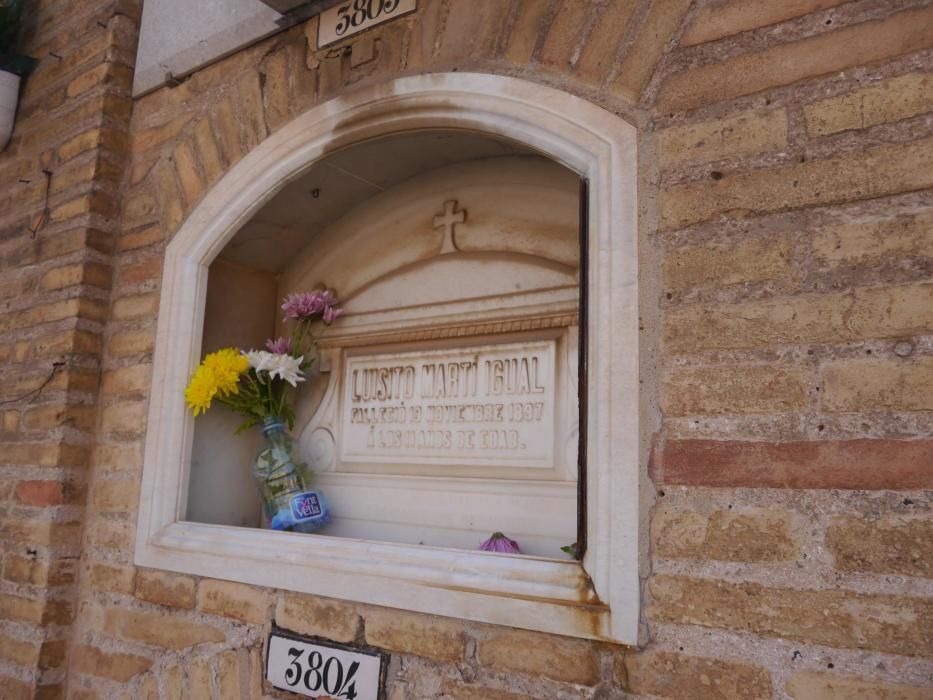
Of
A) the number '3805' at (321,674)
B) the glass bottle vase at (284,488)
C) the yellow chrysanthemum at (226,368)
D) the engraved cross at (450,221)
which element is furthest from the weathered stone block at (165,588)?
the engraved cross at (450,221)

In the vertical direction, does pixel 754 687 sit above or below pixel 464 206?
below

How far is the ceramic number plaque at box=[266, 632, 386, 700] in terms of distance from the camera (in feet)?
5.53

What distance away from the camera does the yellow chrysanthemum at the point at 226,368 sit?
7.00ft

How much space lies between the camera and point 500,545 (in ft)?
6.18

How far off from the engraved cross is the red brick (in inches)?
43.4

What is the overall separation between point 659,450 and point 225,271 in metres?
1.62

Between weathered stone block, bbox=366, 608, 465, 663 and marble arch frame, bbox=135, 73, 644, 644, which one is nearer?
marble arch frame, bbox=135, 73, 644, 644

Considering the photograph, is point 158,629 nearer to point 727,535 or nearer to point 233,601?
point 233,601

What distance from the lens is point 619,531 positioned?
1397 millimetres

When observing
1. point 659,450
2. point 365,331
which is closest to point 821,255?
point 659,450

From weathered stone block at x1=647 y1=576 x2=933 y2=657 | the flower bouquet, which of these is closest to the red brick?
weathered stone block at x1=647 y1=576 x2=933 y2=657

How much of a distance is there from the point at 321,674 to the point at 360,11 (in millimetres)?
1650

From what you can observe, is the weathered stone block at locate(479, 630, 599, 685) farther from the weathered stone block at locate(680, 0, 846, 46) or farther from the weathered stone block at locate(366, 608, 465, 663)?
the weathered stone block at locate(680, 0, 846, 46)

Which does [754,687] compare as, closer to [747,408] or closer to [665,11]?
[747,408]
